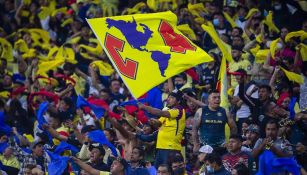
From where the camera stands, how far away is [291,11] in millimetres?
20094

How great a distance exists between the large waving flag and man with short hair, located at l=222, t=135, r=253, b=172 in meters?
1.29

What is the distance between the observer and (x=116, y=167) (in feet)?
47.6

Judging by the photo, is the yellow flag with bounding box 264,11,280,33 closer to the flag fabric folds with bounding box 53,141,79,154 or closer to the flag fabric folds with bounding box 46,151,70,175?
the flag fabric folds with bounding box 53,141,79,154

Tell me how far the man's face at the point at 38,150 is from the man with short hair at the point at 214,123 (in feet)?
8.99

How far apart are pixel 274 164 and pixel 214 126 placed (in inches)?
72.3

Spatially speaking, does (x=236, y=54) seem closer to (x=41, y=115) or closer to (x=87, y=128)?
(x=87, y=128)

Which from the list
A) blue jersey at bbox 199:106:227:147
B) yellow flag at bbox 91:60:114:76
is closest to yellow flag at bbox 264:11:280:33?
yellow flag at bbox 91:60:114:76

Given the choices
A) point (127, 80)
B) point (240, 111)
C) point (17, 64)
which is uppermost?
point (127, 80)

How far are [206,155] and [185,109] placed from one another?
8.38ft

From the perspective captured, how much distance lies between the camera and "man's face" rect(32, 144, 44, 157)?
666 inches

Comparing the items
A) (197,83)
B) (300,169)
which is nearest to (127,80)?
(300,169)

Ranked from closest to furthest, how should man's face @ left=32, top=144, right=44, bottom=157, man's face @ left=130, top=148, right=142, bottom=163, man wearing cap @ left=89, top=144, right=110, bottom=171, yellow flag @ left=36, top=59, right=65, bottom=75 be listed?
1. man's face @ left=130, top=148, right=142, bottom=163
2. man wearing cap @ left=89, top=144, right=110, bottom=171
3. man's face @ left=32, top=144, right=44, bottom=157
4. yellow flag @ left=36, top=59, right=65, bottom=75

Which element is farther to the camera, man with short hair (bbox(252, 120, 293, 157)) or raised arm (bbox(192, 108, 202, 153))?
raised arm (bbox(192, 108, 202, 153))

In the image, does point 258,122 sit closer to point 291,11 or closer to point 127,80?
point 127,80
